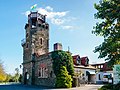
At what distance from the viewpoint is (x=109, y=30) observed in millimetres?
19016

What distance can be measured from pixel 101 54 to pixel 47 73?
21758mm

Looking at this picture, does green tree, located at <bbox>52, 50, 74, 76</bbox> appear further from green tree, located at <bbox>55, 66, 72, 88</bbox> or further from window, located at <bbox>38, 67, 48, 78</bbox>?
window, located at <bbox>38, 67, 48, 78</bbox>

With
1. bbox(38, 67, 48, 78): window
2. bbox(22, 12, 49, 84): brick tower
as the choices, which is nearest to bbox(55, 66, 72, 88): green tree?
bbox(38, 67, 48, 78): window

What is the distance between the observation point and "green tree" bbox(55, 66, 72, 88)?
3419cm

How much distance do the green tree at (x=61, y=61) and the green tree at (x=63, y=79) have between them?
78 centimetres

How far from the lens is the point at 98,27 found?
1962cm

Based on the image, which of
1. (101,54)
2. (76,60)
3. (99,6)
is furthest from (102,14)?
(76,60)

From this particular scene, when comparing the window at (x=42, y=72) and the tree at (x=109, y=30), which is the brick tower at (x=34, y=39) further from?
the tree at (x=109, y=30)

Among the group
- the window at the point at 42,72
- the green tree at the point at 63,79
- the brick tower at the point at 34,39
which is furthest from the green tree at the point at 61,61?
the brick tower at the point at 34,39

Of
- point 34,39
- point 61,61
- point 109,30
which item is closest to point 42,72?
point 61,61

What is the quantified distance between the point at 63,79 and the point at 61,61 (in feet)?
10.9

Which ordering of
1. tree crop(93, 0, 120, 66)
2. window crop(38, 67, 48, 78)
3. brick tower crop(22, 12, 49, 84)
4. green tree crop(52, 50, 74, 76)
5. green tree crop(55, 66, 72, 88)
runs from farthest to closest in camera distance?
1. brick tower crop(22, 12, 49, 84)
2. window crop(38, 67, 48, 78)
3. green tree crop(52, 50, 74, 76)
4. green tree crop(55, 66, 72, 88)
5. tree crop(93, 0, 120, 66)

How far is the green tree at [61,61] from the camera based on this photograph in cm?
3659

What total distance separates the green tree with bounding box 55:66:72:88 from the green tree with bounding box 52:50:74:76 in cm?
78
